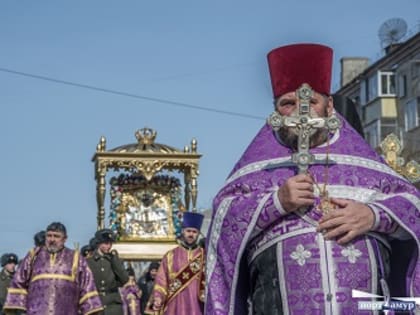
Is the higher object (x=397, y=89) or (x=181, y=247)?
(x=397, y=89)

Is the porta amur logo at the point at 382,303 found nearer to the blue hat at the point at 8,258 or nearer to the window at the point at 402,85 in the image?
the blue hat at the point at 8,258

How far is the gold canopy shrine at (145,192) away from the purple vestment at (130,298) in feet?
12.0

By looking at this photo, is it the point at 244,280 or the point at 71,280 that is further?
the point at 71,280

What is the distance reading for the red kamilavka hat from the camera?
20.2 feet

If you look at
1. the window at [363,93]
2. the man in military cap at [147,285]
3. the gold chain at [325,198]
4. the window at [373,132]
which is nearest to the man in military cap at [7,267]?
the man in military cap at [147,285]

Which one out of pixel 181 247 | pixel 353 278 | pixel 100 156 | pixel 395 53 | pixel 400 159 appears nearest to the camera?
pixel 353 278

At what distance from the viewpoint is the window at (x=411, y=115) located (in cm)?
4959

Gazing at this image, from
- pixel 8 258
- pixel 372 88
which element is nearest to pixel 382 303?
pixel 8 258

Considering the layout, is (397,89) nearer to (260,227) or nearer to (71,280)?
(71,280)

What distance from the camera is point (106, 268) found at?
16.9 m

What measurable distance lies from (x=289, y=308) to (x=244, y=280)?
444 millimetres

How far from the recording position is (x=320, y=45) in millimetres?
6180

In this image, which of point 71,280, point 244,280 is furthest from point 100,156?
point 244,280

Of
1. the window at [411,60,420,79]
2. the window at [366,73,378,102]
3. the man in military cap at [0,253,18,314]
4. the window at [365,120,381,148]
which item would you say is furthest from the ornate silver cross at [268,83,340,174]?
the window at [366,73,378,102]
